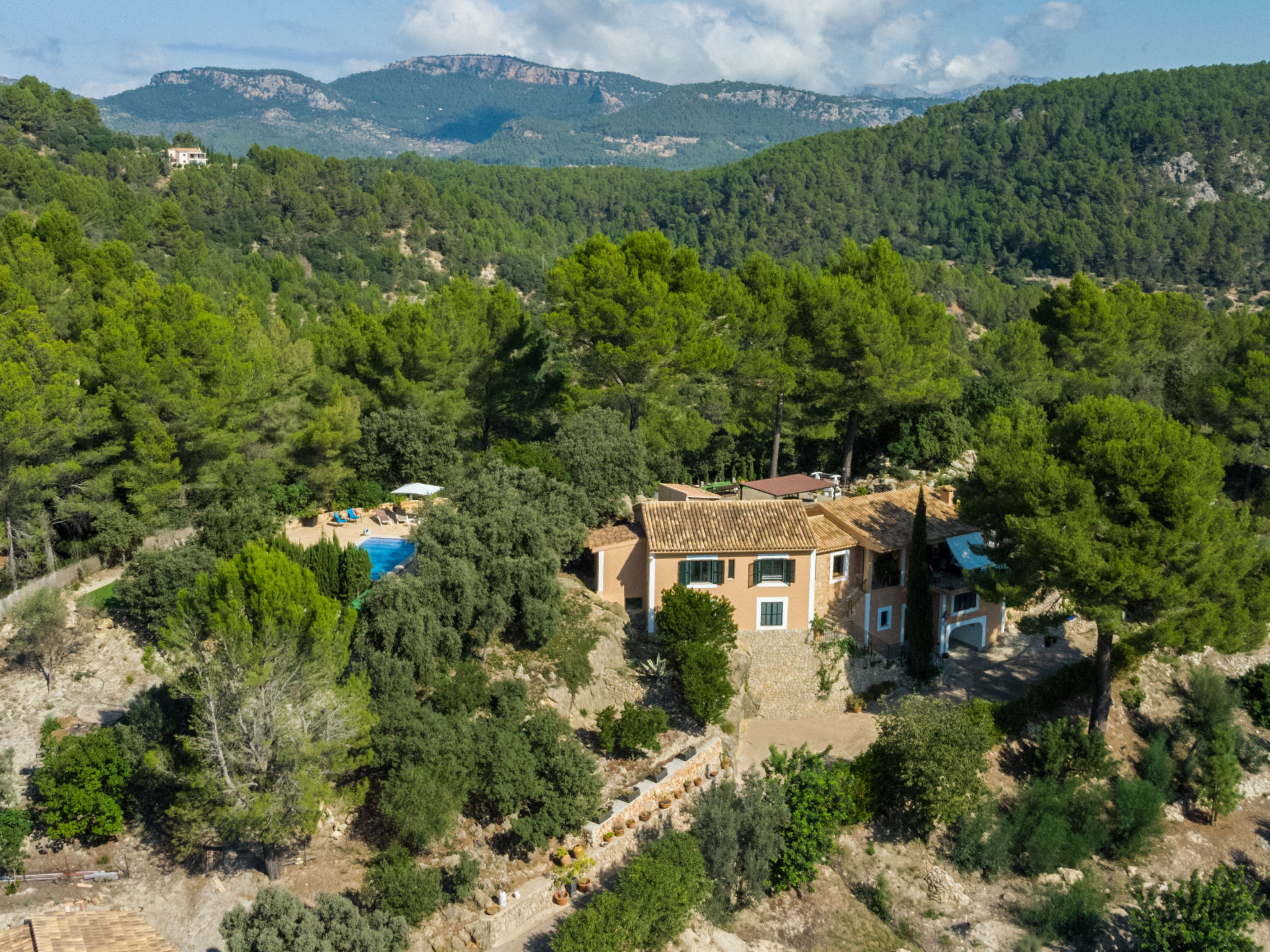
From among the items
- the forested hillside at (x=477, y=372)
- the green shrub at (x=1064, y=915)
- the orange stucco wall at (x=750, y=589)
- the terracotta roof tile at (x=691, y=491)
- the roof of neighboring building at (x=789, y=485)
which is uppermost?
the forested hillside at (x=477, y=372)

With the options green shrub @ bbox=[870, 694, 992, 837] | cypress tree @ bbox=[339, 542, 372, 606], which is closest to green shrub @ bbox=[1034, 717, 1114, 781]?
green shrub @ bbox=[870, 694, 992, 837]

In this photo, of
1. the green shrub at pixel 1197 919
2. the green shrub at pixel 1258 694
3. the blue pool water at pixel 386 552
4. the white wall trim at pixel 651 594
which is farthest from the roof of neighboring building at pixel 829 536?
the green shrub at pixel 1258 694

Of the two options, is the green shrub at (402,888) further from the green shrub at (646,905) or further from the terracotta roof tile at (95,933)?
the terracotta roof tile at (95,933)

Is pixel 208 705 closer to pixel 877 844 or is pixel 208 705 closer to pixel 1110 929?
pixel 877 844

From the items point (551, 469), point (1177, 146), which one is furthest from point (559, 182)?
point (551, 469)

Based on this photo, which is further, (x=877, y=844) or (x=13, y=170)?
(x=13, y=170)

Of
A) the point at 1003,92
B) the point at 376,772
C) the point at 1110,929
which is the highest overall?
the point at 1003,92
